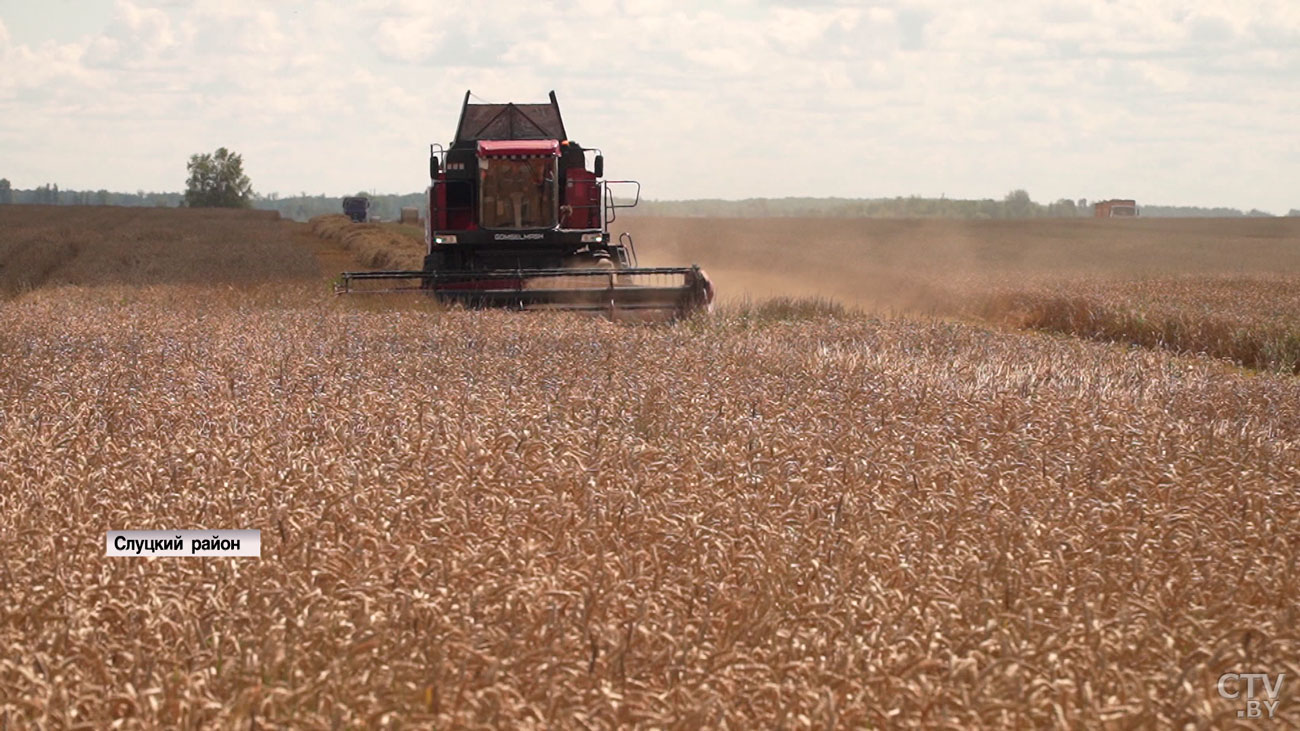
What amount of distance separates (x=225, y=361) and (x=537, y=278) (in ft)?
29.5

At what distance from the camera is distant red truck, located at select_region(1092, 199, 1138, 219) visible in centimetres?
9975

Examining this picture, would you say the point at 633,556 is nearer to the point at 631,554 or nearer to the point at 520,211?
the point at 631,554

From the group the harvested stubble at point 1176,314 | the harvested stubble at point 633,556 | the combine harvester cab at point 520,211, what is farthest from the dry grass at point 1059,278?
the harvested stubble at point 633,556

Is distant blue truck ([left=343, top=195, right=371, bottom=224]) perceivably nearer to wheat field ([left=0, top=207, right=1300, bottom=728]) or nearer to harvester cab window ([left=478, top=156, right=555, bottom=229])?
harvester cab window ([left=478, top=156, right=555, bottom=229])

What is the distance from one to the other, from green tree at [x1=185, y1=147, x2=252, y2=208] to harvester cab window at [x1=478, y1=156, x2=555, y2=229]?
133m

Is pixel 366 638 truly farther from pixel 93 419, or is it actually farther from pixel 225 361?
pixel 225 361

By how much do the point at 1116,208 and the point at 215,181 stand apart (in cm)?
9191

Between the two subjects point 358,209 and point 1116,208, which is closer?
point 358,209

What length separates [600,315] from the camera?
1552 cm

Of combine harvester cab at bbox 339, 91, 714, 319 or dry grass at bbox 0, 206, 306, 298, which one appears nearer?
combine harvester cab at bbox 339, 91, 714, 319

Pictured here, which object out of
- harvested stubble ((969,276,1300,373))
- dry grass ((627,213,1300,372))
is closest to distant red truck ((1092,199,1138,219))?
dry grass ((627,213,1300,372))

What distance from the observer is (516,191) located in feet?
63.4

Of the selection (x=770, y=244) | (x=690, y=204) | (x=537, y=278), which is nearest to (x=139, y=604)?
(x=537, y=278)

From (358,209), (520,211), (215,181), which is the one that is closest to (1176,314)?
(520,211)
